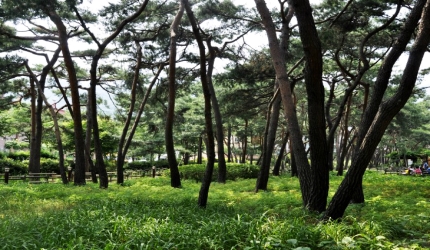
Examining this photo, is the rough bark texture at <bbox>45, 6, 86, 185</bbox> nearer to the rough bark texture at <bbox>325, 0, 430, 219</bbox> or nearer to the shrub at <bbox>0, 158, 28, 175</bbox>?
the rough bark texture at <bbox>325, 0, 430, 219</bbox>

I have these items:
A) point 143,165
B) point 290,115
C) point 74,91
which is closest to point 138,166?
point 143,165

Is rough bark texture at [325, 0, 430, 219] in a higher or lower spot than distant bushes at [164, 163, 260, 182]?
higher

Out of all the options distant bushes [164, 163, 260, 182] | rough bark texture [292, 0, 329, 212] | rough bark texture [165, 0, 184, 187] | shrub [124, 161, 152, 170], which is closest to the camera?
rough bark texture [292, 0, 329, 212]

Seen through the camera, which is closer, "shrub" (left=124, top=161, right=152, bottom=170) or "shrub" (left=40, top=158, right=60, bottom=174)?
"shrub" (left=40, top=158, right=60, bottom=174)

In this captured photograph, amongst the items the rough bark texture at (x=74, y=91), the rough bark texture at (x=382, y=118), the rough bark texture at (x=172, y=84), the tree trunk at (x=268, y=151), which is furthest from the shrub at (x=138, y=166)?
the rough bark texture at (x=382, y=118)

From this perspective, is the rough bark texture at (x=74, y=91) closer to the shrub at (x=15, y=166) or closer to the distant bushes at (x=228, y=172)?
the distant bushes at (x=228, y=172)

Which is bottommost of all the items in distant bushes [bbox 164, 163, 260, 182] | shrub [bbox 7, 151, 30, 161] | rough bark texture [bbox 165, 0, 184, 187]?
distant bushes [bbox 164, 163, 260, 182]

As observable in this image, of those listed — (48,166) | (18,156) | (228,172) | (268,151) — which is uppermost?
(18,156)

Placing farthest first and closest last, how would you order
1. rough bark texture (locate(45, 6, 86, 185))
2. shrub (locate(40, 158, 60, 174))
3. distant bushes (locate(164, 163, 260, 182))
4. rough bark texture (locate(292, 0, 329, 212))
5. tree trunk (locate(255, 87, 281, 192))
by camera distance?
shrub (locate(40, 158, 60, 174)) < distant bushes (locate(164, 163, 260, 182)) < rough bark texture (locate(45, 6, 86, 185)) < tree trunk (locate(255, 87, 281, 192)) < rough bark texture (locate(292, 0, 329, 212))

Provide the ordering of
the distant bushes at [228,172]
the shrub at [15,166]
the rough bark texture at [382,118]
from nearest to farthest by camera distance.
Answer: the rough bark texture at [382,118]
the distant bushes at [228,172]
the shrub at [15,166]

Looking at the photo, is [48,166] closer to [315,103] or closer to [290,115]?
[290,115]

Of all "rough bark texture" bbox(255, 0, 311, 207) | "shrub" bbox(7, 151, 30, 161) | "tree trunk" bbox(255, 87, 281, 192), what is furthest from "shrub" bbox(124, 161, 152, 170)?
"rough bark texture" bbox(255, 0, 311, 207)

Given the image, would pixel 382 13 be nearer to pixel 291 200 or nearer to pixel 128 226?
pixel 291 200

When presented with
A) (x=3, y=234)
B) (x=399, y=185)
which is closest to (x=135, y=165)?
(x=399, y=185)
